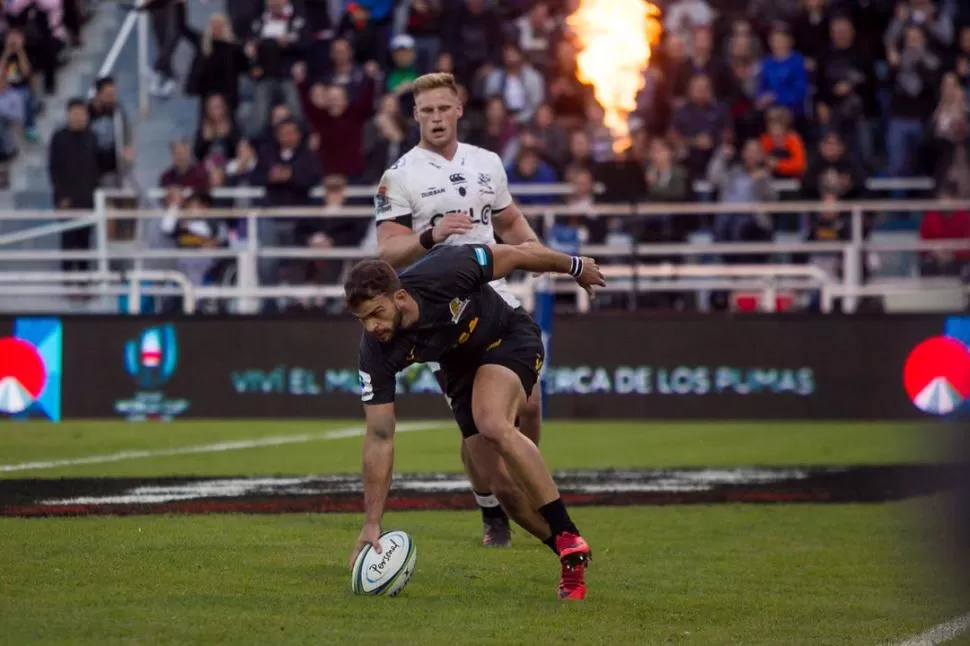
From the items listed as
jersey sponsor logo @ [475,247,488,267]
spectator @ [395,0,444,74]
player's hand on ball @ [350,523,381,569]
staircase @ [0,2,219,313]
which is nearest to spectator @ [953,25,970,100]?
spectator @ [395,0,444,74]

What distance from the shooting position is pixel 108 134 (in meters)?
23.2

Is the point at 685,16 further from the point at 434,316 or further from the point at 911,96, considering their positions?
the point at 434,316

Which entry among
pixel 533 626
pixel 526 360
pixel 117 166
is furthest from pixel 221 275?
pixel 533 626

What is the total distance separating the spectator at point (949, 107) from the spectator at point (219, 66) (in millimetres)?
8457

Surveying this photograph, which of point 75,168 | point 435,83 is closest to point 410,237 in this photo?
point 435,83

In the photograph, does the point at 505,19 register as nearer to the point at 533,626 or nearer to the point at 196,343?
the point at 196,343

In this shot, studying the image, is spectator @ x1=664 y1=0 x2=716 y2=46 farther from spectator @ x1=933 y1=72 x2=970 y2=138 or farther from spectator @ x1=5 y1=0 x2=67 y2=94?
spectator @ x1=5 y1=0 x2=67 y2=94

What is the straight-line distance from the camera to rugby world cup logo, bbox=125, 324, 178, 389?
1959 cm

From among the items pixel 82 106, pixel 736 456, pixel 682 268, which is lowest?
pixel 736 456

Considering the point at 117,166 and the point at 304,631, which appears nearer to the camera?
the point at 304,631

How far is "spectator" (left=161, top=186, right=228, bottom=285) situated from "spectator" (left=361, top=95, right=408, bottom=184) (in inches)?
72.3

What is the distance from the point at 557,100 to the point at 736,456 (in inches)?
285

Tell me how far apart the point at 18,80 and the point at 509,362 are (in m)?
17.4

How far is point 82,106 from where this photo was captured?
2262cm
